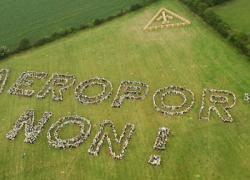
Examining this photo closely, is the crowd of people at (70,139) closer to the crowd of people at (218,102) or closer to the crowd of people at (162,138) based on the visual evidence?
the crowd of people at (162,138)

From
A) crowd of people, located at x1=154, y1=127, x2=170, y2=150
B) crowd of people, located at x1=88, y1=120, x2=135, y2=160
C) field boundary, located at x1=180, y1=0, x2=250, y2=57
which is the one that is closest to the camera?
crowd of people, located at x1=154, y1=127, x2=170, y2=150

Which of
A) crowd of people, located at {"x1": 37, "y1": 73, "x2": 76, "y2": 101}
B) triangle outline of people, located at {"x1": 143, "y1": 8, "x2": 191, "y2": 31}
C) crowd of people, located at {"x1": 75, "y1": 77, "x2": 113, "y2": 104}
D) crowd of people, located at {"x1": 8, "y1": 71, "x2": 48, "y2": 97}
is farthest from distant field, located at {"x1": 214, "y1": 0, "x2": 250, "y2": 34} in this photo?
crowd of people, located at {"x1": 8, "y1": 71, "x2": 48, "y2": 97}

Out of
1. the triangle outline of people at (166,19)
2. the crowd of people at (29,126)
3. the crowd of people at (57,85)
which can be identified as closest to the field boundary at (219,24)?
the triangle outline of people at (166,19)

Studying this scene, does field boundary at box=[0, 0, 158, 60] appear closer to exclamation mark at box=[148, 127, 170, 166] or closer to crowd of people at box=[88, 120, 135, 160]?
crowd of people at box=[88, 120, 135, 160]

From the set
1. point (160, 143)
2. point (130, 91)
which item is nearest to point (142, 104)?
point (130, 91)

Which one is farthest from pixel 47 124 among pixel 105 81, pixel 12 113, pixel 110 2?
pixel 110 2

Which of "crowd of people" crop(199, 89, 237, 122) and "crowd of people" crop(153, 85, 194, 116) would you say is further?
"crowd of people" crop(153, 85, 194, 116)

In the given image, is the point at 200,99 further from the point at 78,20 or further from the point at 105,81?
the point at 78,20
